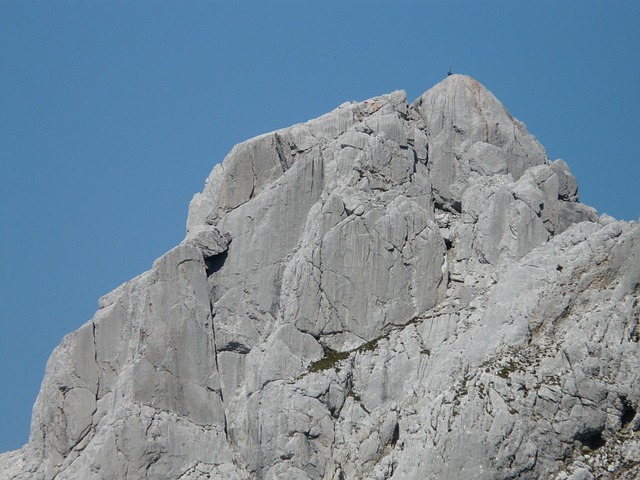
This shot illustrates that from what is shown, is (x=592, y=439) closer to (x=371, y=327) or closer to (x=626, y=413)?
(x=626, y=413)

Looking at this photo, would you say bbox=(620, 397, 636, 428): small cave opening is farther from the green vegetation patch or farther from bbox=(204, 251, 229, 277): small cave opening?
bbox=(204, 251, 229, 277): small cave opening

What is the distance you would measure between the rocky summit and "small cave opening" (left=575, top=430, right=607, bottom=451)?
0.45 feet

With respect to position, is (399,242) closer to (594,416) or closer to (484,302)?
(484,302)

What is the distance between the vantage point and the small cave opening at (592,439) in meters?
136

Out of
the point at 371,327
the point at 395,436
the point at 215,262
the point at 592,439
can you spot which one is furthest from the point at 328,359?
the point at 592,439

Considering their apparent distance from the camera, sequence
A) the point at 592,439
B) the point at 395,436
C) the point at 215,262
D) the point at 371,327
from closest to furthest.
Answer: the point at 592,439 < the point at 395,436 < the point at 371,327 < the point at 215,262

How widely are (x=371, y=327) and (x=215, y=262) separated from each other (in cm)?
1206

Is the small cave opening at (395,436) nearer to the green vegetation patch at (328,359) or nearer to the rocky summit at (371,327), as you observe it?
the rocky summit at (371,327)

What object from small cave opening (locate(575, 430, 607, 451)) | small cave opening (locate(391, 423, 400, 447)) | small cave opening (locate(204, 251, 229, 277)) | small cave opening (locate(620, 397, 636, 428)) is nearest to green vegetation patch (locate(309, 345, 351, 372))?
small cave opening (locate(391, 423, 400, 447))

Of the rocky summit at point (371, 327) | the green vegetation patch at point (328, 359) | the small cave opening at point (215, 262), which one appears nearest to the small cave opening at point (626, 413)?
the rocky summit at point (371, 327)

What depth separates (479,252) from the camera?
149500 millimetres

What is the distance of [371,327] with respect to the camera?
146750 mm

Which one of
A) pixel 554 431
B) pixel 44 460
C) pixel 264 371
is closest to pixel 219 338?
pixel 264 371

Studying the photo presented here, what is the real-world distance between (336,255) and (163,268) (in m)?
11.7
